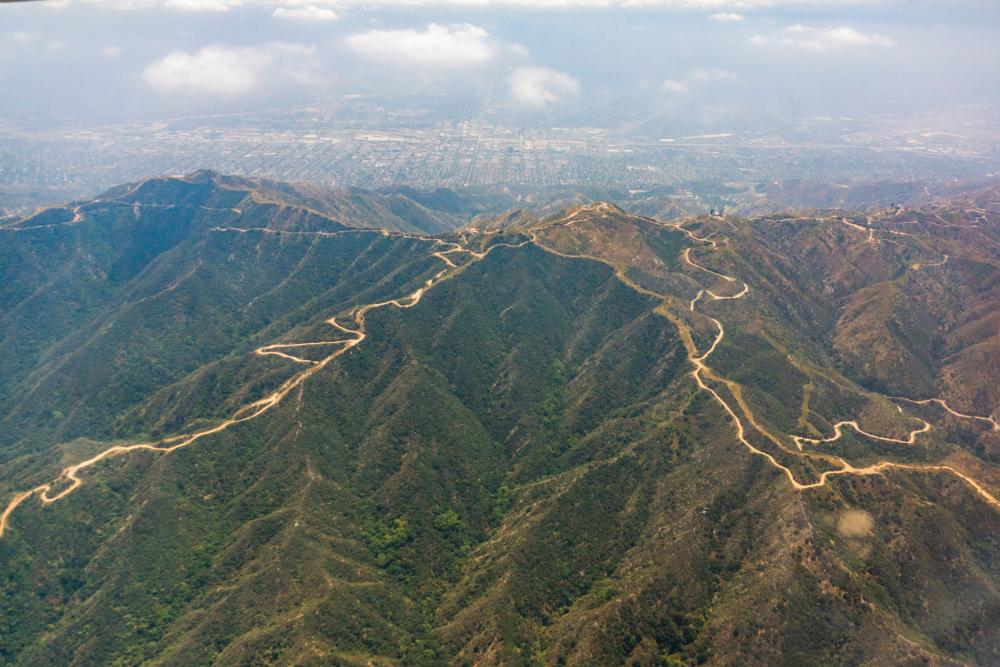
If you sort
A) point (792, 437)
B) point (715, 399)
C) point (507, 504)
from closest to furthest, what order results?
point (792, 437) < point (507, 504) < point (715, 399)

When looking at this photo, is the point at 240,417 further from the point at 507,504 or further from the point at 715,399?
the point at 715,399

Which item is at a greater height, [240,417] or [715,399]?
[240,417]

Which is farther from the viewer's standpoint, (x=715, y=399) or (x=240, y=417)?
(x=240, y=417)

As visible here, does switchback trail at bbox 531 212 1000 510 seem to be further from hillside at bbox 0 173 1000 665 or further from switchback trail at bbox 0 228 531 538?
switchback trail at bbox 0 228 531 538

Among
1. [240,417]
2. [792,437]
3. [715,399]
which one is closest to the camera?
[792,437]

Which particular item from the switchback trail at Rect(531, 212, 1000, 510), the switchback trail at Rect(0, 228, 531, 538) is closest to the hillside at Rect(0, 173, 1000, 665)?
the switchback trail at Rect(531, 212, 1000, 510)

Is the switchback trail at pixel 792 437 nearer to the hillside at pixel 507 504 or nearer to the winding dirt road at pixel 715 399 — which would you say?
the winding dirt road at pixel 715 399

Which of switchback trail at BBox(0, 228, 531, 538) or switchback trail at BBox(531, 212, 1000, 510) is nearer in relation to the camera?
switchback trail at BBox(531, 212, 1000, 510)

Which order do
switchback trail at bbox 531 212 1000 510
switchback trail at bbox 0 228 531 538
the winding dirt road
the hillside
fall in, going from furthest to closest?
switchback trail at bbox 0 228 531 538 → the winding dirt road → switchback trail at bbox 531 212 1000 510 → the hillside

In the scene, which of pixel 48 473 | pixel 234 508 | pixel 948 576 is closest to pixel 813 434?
pixel 948 576

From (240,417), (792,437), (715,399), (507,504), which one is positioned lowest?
(507,504)

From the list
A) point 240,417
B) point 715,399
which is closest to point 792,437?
point 715,399

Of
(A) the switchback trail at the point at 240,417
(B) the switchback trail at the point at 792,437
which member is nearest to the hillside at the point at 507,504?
(B) the switchback trail at the point at 792,437
